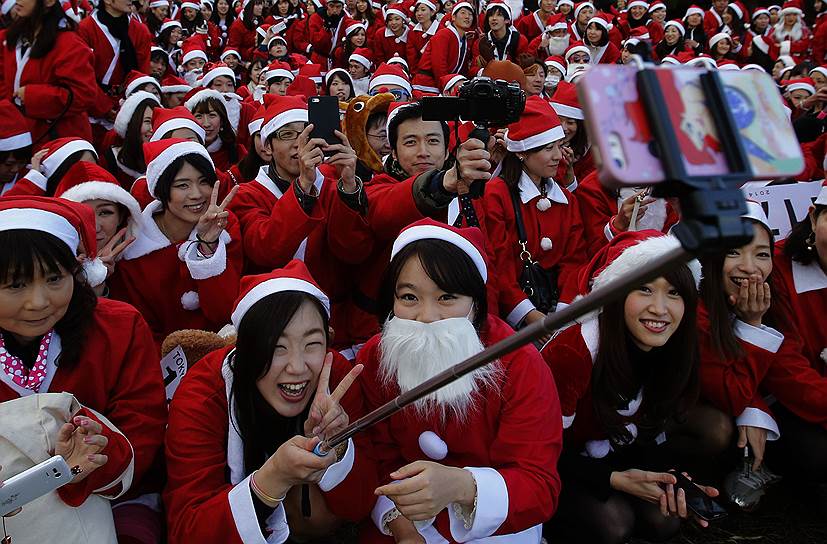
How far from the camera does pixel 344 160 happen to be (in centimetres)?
304

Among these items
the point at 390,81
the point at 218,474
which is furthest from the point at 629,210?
the point at 390,81

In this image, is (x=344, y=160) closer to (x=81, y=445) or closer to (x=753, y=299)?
(x=81, y=445)

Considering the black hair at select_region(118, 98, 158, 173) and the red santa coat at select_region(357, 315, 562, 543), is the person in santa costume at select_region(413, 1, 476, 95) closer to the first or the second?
the black hair at select_region(118, 98, 158, 173)

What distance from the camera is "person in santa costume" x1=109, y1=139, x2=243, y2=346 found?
311cm

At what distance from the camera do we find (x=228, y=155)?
5.62 metres

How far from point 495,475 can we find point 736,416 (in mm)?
1491

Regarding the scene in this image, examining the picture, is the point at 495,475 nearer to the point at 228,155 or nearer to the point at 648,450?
the point at 648,450

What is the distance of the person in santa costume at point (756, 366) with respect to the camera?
9.07ft

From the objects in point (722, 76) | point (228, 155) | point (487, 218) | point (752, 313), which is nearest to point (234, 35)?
point (228, 155)

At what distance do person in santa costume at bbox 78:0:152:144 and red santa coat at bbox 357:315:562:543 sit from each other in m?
4.75

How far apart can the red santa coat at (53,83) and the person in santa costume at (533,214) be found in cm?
322

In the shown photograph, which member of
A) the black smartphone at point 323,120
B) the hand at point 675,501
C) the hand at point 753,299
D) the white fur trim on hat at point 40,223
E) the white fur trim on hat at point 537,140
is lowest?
the hand at point 675,501

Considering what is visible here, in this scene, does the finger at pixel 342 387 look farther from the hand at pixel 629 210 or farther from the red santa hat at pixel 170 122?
the red santa hat at pixel 170 122

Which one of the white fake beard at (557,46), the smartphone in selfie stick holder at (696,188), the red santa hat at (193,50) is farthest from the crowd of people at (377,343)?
the white fake beard at (557,46)
